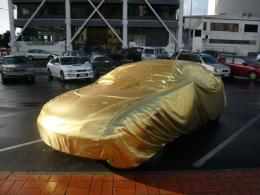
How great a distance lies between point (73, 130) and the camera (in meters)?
4.68

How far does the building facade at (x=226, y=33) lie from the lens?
69.4 m

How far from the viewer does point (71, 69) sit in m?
17.8

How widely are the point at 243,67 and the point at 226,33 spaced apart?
5462 centimetres

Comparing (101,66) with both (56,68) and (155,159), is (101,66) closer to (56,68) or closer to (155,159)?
(56,68)

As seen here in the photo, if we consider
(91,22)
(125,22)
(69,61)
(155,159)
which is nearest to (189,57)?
(69,61)

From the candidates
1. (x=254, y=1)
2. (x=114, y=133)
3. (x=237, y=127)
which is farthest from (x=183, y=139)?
(x=254, y=1)

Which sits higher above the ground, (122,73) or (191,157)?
(122,73)

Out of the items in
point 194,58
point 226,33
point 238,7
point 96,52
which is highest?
point 238,7

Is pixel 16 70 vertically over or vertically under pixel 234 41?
under

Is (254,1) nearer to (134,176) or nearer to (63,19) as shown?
(63,19)

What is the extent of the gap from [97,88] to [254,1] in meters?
113

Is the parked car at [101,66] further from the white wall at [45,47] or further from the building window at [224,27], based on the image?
the building window at [224,27]

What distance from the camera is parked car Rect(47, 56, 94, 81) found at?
17.8 metres

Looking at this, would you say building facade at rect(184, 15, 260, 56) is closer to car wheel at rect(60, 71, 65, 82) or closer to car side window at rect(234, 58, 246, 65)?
car side window at rect(234, 58, 246, 65)
